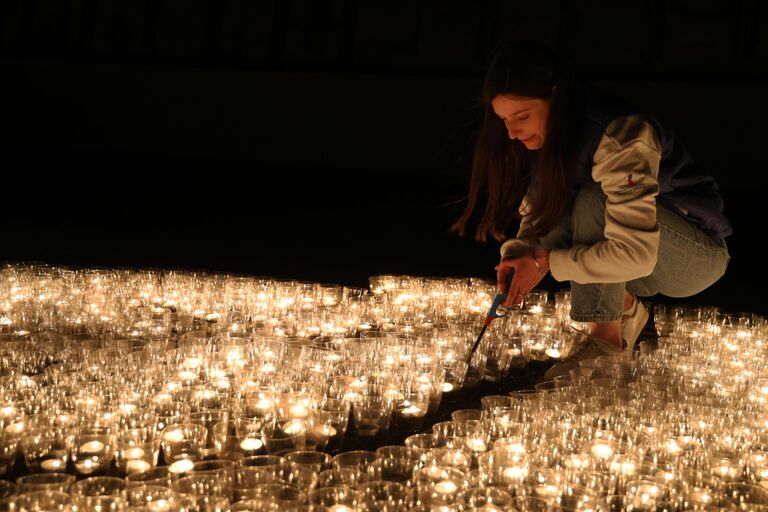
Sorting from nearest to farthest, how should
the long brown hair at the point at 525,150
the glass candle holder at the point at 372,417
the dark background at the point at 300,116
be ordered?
the glass candle holder at the point at 372,417 < the long brown hair at the point at 525,150 < the dark background at the point at 300,116

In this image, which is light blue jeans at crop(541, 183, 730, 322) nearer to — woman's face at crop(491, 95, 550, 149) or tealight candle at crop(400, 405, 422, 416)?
woman's face at crop(491, 95, 550, 149)

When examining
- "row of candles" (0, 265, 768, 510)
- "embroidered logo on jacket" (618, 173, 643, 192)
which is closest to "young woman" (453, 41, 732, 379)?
"embroidered logo on jacket" (618, 173, 643, 192)

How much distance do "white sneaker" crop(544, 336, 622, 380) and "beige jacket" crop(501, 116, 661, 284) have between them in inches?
10.4

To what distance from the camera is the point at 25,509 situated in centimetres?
121

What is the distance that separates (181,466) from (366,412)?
506 mm

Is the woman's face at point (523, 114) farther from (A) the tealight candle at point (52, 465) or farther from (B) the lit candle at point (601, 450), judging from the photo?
(A) the tealight candle at point (52, 465)

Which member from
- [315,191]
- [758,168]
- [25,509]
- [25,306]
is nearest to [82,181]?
[315,191]

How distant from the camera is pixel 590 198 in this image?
7.59 feet

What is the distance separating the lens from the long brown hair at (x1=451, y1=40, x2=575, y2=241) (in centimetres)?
209

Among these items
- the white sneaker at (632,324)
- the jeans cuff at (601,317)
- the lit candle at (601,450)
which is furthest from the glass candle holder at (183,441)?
the white sneaker at (632,324)

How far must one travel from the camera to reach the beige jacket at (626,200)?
2104 mm

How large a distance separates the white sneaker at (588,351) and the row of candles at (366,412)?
0.08 m

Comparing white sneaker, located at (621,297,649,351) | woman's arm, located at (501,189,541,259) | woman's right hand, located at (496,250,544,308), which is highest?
woman's arm, located at (501,189,541,259)

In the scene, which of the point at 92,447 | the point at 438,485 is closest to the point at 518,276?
the point at 438,485
